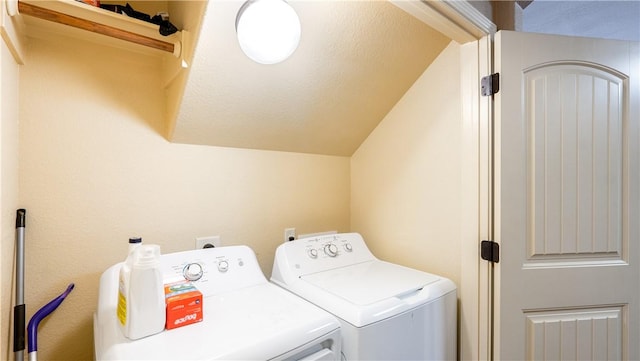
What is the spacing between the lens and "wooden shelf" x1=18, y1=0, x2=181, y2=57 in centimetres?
106

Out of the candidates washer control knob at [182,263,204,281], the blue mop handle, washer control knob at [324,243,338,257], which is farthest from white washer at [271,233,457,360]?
the blue mop handle

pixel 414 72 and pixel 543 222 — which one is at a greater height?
pixel 414 72

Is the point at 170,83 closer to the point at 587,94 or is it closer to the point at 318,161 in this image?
the point at 318,161

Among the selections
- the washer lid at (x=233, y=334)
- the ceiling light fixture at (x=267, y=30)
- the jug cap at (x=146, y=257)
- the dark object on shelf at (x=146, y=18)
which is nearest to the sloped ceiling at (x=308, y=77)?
the ceiling light fixture at (x=267, y=30)

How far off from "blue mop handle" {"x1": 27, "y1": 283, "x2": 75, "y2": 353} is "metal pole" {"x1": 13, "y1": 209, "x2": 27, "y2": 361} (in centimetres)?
3

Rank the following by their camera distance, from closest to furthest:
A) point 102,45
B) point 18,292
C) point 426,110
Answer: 1. point 18,292
2. point 102,45
3. point 426,110

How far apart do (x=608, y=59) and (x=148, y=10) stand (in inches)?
83.4

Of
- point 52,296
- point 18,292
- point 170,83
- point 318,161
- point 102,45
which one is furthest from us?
point 318,161

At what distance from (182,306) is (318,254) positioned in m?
0.76

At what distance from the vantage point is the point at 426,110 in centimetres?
164

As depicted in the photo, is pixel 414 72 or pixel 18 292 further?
pixel 414 72

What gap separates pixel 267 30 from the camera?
1.23 meters

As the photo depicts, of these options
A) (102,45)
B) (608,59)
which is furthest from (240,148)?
(608,59)

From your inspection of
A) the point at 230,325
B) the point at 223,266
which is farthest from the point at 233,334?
the point at 223,266
